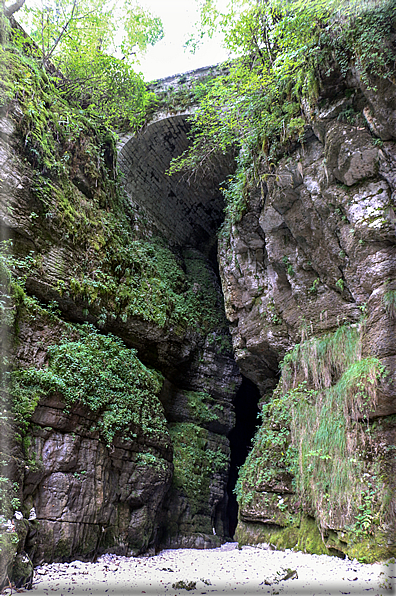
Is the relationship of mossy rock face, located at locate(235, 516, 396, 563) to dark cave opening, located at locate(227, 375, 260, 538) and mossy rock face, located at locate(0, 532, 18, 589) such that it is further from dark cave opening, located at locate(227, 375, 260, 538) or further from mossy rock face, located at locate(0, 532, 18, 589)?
dark cave opening, located at locate(227, 375, 260, 538)

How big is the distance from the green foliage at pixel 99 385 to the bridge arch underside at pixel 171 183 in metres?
6.31

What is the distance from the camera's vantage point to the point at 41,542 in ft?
17.6

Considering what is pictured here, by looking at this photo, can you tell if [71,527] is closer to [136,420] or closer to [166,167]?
[136,420]

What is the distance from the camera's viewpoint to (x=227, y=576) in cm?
500

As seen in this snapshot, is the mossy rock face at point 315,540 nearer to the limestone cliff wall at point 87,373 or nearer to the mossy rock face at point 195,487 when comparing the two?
the mossy rock face at point 195,487

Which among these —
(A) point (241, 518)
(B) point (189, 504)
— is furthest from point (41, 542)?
(B) point (189, 504)

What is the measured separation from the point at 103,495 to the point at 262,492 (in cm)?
327

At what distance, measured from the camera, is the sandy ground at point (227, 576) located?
13.5ft

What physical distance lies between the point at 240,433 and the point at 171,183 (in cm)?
1000

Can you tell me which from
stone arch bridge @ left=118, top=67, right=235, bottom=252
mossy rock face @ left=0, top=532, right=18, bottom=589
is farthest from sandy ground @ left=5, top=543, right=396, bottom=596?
stone arch bridge @ left=118, top=67, right=235, bottom=252

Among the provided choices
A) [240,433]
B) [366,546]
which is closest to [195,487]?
[240,433]

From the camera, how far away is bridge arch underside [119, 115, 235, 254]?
12195mm

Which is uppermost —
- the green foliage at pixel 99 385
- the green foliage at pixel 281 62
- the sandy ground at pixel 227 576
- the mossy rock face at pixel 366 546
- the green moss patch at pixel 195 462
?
the green foliage at pixel 281 62

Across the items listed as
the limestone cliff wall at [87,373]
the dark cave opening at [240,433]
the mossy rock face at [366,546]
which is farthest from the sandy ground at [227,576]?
the dark cave opening at [240,433]
